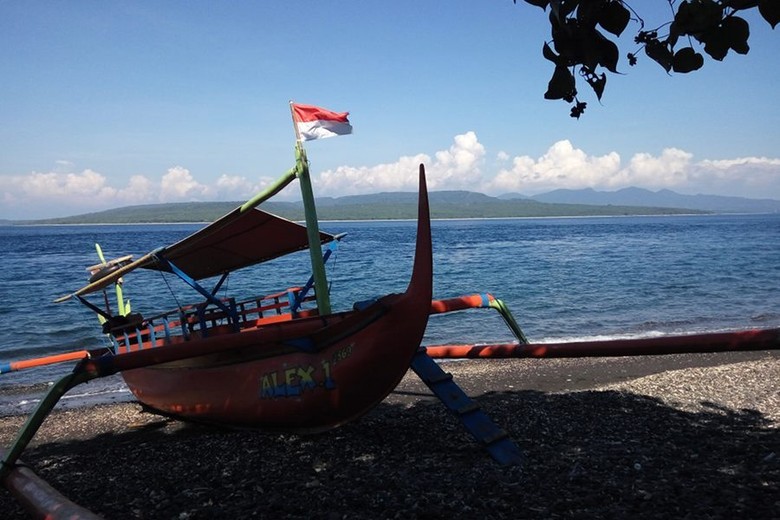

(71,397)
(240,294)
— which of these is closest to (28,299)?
(240,294)

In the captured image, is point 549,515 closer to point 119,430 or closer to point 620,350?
point 620,350

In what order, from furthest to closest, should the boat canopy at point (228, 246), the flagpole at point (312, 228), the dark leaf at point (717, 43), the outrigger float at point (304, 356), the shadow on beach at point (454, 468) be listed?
the boat canopy at point (228, 246) < the flagpole at point (312, 228) < the shadow on beach at point (454, 468) < the outrigger float at point (304, 356) < the dark leaf at point (717, 43)

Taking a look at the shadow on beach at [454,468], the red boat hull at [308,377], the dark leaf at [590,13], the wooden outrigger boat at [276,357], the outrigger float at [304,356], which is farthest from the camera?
the red boat hull at [308,377]

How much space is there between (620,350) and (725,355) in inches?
465

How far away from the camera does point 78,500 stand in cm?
598

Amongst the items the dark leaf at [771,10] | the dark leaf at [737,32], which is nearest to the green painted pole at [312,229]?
the dark leaf at [737,32]

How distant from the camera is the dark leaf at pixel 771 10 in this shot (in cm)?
280

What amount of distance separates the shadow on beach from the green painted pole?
1781mm

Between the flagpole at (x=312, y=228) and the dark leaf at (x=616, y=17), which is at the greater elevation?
the dark leaf at (x=616, y=17)

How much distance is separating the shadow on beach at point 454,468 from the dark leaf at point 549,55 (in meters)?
3.42

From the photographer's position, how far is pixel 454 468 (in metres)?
5.84

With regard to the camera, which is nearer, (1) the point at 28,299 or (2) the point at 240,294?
(1) the point at 28,299

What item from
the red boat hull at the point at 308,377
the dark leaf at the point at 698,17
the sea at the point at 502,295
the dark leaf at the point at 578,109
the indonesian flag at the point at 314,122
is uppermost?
the indonesian flag at the point at 314,122

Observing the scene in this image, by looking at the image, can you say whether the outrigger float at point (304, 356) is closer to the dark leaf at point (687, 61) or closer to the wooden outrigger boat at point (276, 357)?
the wooden outrigger boat at point (276, 357)
